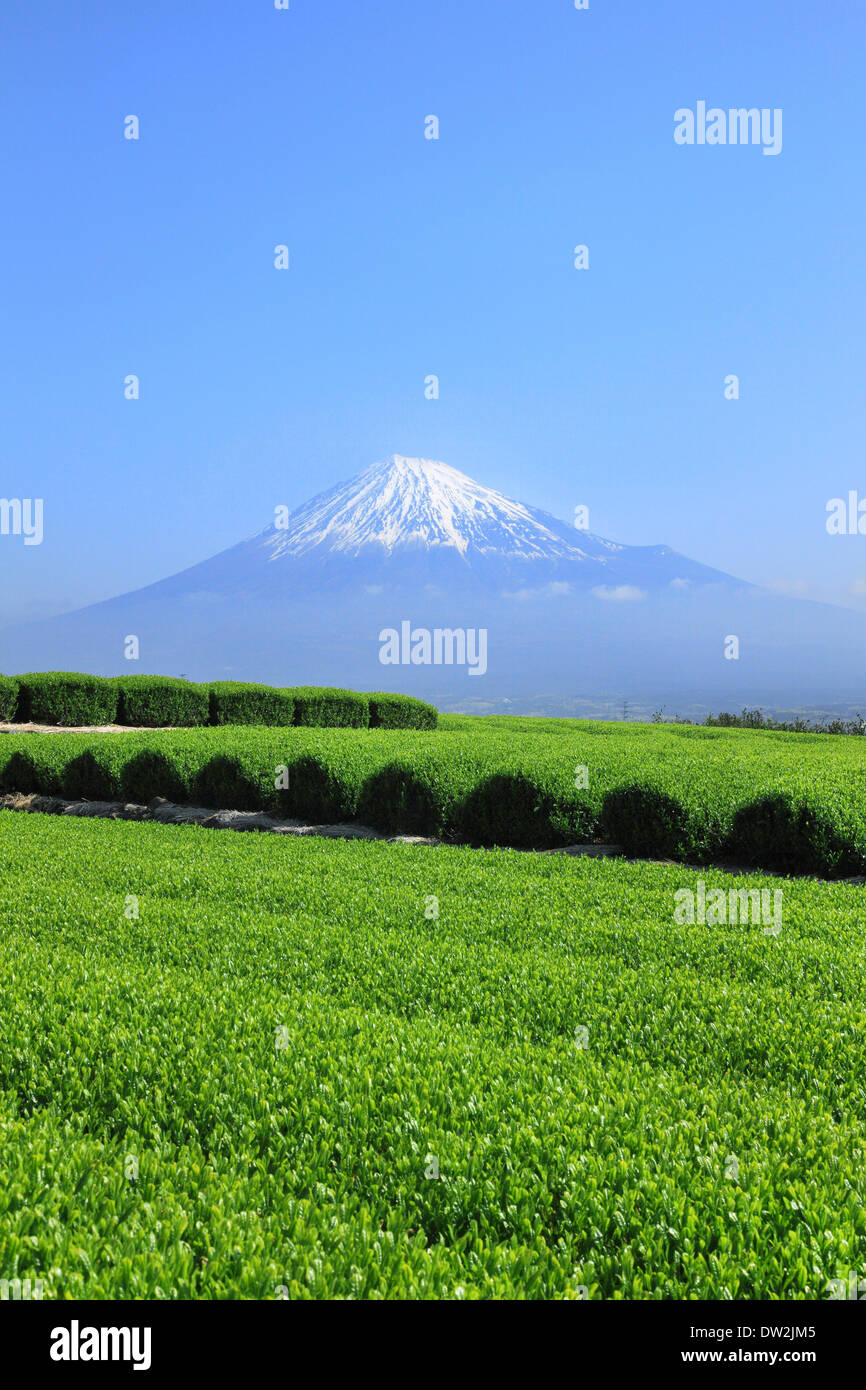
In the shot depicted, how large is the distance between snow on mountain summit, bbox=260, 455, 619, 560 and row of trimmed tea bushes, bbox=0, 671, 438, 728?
5268 inches

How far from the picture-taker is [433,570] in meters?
153

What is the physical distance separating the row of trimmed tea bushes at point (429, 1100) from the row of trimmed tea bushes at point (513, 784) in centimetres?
291

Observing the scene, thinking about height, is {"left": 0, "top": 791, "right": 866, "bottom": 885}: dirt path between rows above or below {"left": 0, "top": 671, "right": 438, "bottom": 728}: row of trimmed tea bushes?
below

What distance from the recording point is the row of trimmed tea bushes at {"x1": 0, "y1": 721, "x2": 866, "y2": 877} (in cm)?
952

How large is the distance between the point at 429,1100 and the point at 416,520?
529 feet

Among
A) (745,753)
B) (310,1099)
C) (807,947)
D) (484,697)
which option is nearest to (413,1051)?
(310,1099)

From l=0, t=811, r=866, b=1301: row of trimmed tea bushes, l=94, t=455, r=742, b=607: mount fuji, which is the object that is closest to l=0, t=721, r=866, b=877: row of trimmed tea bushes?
l=0, t=811, r=866, b=1301: row of trimmed tea bushes

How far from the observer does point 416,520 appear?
160500mm

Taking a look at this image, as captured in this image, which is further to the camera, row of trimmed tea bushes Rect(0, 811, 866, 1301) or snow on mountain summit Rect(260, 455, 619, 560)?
snow on mountain summit Rect(260, 455, 619, 560)

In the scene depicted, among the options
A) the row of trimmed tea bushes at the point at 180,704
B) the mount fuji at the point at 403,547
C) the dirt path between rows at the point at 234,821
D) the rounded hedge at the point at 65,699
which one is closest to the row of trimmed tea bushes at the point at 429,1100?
the dirt path between rows at the point at 234,821

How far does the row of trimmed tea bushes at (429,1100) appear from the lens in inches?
102

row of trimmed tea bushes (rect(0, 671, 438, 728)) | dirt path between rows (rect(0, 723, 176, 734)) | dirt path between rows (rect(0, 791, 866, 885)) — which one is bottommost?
dirt path between rows (rect(0, 791, 866, 885))

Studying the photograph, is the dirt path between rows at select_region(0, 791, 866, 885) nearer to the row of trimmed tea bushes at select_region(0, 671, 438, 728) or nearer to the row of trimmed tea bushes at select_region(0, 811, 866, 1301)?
the row of trimmed tea bushes at select_region(0, 811, 866, 1301)
